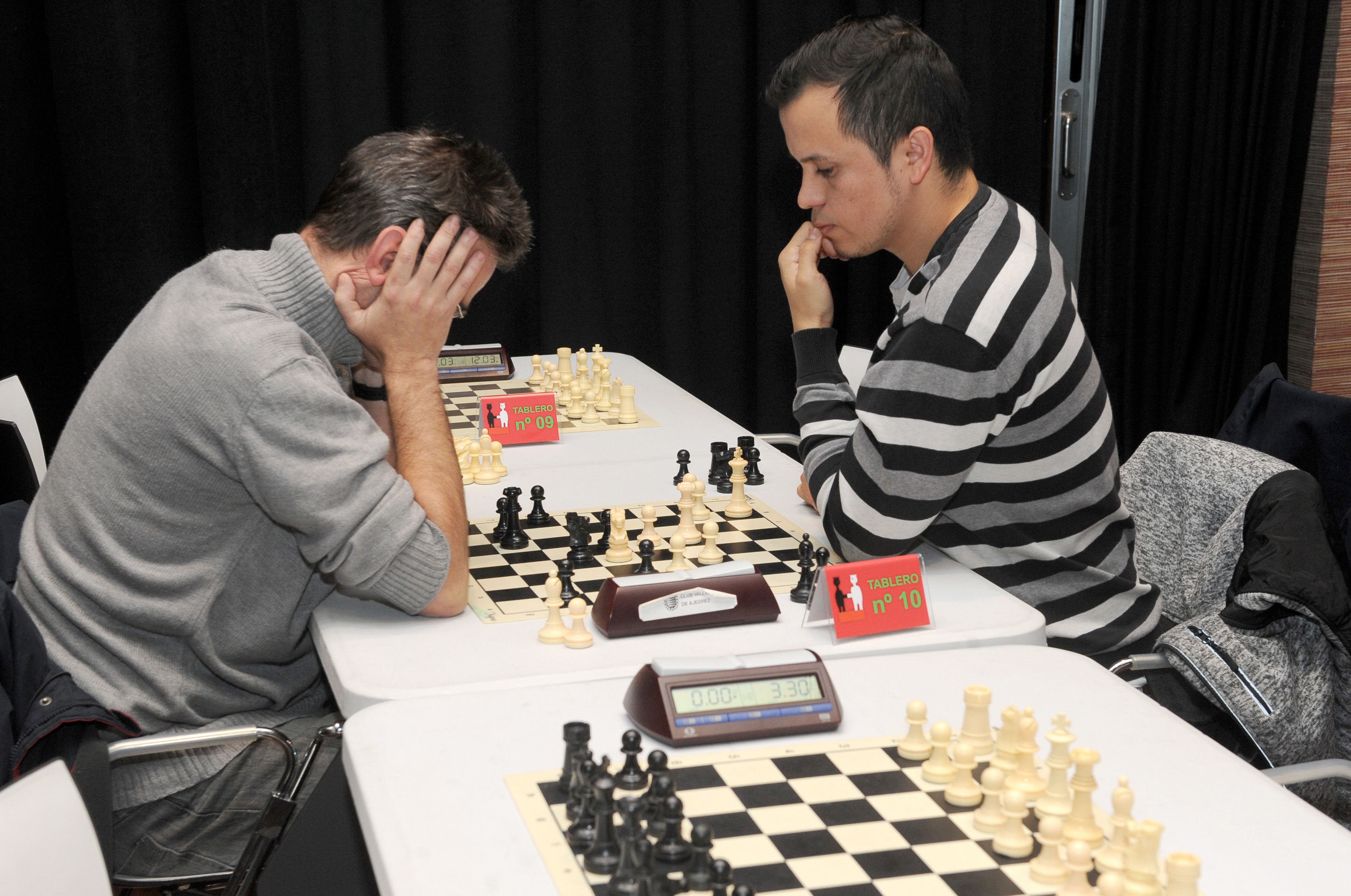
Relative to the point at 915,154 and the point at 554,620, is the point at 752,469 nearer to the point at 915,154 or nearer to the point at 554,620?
the point at 915,154

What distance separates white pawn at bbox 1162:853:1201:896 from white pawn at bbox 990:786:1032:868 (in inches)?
5.3

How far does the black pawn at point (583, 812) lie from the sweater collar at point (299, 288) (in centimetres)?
→ 87

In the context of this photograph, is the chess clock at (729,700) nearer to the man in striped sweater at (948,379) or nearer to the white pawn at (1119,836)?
the white pawn at (1119,836)

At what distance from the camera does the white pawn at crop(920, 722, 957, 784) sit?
1.19 m

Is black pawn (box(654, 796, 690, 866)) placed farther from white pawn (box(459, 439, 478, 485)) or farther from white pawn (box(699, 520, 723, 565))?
white pawn (box(459, 439, 478, 485))

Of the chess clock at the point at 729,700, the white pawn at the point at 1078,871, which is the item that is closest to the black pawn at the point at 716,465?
the chess clock at the point at 729,700

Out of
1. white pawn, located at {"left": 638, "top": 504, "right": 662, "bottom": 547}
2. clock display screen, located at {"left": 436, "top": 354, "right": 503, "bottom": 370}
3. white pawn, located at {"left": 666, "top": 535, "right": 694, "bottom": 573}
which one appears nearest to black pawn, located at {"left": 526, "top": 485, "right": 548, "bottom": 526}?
white pawn, located at {"left": 638, "top": 504, "right": 662, "bottom": 547}

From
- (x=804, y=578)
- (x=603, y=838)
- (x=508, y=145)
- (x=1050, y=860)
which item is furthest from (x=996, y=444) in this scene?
(x=508, y=145)

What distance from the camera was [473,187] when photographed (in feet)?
6.03

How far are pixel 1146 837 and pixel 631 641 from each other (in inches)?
28.7

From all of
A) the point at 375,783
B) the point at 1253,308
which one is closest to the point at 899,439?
the point at 375,783

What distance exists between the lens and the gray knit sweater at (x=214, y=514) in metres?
1.58

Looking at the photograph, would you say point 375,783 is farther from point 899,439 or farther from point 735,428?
point 735,428

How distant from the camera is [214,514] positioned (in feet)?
5.54
